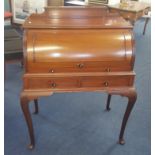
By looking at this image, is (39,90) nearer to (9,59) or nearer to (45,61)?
(45,61)

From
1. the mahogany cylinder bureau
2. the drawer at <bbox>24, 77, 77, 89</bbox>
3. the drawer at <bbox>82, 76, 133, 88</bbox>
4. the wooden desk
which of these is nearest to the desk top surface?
the wooden desk

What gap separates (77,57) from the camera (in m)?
1.51

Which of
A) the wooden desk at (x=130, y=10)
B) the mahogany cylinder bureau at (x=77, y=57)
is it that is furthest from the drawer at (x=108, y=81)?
A: the wooden desk at (x=130, y=10)

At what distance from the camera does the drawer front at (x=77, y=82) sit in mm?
1568

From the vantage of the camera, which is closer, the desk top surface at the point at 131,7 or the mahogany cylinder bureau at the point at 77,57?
the mahogany cylinder bureau at the point at 77,57

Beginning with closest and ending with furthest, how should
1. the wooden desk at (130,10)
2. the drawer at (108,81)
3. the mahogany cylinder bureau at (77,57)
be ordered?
the mahogany cylinder bureau at (77,57)
the drawer at (108,81)
the wooden desk at (130,10)

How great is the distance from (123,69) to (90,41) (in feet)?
1.00

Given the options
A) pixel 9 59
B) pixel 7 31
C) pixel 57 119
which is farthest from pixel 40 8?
pixel 57 119

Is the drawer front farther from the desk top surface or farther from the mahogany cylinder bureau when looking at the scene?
the desk top surface

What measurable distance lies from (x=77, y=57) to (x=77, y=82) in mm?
192

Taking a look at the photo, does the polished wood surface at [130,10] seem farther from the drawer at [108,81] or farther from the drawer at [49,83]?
the drawer at [49,83]

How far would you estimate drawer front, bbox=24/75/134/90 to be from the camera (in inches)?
61.7

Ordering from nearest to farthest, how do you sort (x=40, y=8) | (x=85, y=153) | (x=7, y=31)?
(x=85, y=153) < (x=7, y=31) < (x=40, y=8)

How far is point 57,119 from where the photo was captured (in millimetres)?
2266
